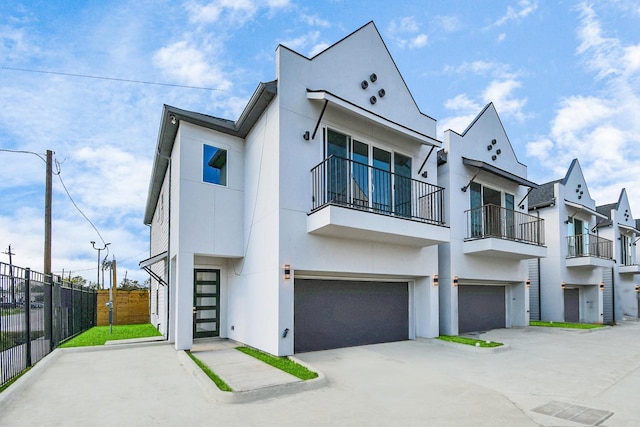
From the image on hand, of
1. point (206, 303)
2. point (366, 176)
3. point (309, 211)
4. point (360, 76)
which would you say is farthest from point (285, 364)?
point (360, 76)

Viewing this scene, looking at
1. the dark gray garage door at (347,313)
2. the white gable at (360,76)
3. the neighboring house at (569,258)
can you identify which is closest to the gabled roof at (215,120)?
the white gable at (360,76)

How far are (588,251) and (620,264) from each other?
226 inches

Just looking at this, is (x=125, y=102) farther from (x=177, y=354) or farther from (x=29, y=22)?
(x=177, y=354)

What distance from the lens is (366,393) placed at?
5684 millimetres

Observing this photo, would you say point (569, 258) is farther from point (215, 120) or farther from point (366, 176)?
point (215, 120)

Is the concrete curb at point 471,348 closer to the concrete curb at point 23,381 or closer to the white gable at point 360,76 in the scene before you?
the white gable at point 360,76

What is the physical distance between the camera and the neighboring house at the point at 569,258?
16859mm

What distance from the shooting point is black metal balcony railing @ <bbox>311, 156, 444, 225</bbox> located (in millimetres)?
8844

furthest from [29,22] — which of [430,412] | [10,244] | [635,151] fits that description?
[10,244]

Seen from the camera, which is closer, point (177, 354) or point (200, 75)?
point (177, 354)

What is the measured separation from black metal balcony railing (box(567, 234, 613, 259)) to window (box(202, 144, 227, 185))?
15.8m

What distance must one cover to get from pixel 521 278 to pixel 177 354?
12479 mm

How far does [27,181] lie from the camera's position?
47.3 ft

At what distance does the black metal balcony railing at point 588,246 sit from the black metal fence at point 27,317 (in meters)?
19.4
